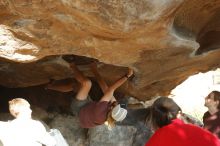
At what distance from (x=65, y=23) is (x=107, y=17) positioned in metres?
0.71

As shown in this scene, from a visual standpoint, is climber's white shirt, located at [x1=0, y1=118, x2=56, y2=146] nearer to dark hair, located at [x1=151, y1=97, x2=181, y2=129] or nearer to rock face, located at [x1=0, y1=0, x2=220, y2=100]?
rock face, located at [x1=0, y1=0, x2=220, y2=100]

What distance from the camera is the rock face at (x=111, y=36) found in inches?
158

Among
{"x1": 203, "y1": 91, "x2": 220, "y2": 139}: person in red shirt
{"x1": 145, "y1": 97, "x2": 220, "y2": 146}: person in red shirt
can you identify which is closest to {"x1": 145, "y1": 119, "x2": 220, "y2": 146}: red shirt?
{"x1": 145, "y1": 97, "x2": 220, "y2": 146}: person in red shirt

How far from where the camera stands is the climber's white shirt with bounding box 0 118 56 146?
450 centimetres

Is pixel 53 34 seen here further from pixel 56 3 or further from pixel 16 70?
pixel 16 70

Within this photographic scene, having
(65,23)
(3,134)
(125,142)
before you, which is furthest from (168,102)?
(125,142)

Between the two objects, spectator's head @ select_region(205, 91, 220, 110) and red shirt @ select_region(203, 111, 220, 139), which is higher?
spectator's head @ select_region(205, 91, 220, 110)

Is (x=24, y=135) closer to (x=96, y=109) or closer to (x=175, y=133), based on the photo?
(x=96, y=109)

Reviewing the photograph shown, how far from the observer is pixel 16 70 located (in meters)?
6.86

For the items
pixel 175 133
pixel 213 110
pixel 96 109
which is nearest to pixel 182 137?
pixel 175 133

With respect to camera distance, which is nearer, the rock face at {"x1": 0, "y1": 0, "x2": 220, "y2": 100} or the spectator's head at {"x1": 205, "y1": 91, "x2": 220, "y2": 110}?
the rock face at {"x1": 0, "y1": 0, "x2": 220, "y2": 100}

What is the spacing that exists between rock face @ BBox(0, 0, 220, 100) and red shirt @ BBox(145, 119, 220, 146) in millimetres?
1081

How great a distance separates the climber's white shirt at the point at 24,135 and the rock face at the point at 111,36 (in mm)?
927

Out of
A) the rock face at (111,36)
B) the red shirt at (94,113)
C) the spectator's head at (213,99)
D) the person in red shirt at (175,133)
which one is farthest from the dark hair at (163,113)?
the red shirt at (94,113)
